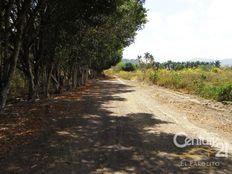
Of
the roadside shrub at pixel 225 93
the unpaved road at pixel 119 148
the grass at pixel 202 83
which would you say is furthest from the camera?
the grass at pixel 202 83

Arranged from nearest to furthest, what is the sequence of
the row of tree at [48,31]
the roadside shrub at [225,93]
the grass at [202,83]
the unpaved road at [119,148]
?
the unpaved road at [119,148] < the row of tree at [48,31] < the roadside shrub at [225,93] < the grass at [202,83]

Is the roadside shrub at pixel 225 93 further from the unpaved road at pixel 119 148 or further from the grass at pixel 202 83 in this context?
the unpaved road at pixel 119 148

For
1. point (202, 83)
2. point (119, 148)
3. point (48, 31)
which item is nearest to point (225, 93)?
point (202, 83)

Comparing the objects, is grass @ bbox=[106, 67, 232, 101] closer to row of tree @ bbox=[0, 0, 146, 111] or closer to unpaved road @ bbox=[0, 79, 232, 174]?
row of tree @ bbox=[0, 0, 146, 111]

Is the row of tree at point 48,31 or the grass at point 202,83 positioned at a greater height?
the row of tree at point 48,31

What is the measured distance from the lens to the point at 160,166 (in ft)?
24.7

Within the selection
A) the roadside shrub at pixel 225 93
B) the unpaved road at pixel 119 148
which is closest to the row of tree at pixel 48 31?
the unpaved road at pixel 119 148

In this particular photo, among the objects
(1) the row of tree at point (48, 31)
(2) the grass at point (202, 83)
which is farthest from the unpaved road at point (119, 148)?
(2) the grass at point (202, 83)

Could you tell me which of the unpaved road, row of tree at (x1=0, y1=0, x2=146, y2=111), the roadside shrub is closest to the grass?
the roadside shrub

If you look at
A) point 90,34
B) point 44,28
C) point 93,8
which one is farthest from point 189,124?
point 90,34

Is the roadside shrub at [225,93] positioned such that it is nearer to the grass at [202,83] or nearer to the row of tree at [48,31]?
the grass at [202,83]

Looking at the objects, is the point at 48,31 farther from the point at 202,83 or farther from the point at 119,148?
the point at 202,83

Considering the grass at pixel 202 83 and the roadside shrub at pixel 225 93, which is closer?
the roadside shrub at pixel 225 93

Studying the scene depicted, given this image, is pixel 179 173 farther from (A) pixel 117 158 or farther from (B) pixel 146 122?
(B) pixel 146 122
